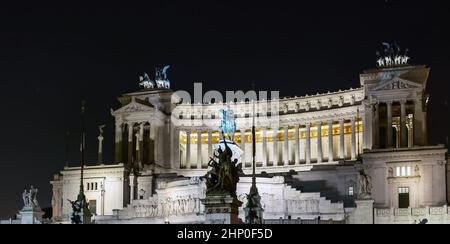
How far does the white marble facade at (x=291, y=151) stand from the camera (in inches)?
3807

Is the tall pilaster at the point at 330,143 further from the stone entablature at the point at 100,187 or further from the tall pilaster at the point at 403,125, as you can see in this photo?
the stone entablature at the point at 100,187

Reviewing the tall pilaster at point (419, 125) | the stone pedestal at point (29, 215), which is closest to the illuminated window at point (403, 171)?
the tall pilaster at point (419, 125)

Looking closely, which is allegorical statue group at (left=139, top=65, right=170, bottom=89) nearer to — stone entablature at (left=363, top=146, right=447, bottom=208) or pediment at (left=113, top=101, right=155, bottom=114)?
pediment at (left=113, top=101, right=155, bottom=114)

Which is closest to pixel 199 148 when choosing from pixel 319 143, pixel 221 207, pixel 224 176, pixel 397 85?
pixel 319 143

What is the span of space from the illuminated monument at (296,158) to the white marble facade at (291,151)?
0.14m

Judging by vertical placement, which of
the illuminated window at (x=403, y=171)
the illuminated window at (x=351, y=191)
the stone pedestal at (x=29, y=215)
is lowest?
the stone pedestal at (x=29, y=215)

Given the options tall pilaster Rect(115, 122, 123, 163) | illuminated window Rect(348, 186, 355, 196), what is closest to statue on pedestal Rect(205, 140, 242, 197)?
illuminated window Rect(348, 186, 355, 196)

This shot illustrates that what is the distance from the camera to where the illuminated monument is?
314 ft

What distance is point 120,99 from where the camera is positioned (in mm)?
133250

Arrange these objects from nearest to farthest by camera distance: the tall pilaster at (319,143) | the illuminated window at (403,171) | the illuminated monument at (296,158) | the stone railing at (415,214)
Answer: the stone railing at (415,214) < the illuminated monument at (296,158) < the illuminated window at (403,171) < the tall pilaster at (319,143)

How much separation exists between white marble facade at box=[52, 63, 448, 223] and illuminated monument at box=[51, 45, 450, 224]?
0.14 meters
